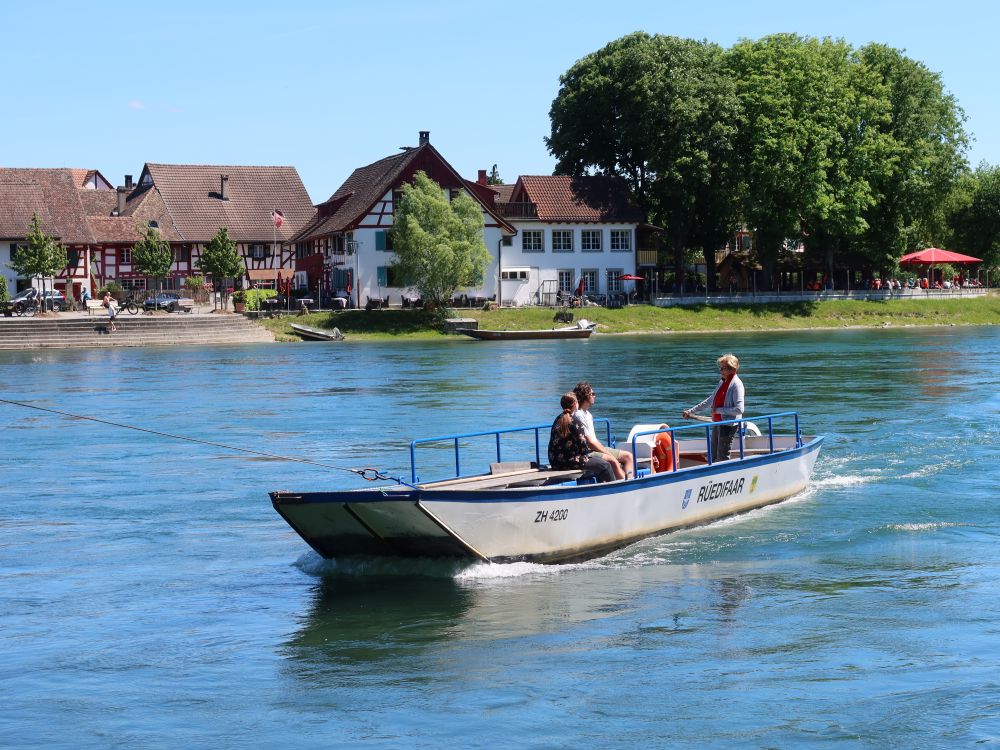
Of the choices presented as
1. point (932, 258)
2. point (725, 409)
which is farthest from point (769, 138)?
point (725, 409)

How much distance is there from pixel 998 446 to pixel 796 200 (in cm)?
6031

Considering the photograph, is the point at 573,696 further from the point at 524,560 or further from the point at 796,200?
the point at 796,200

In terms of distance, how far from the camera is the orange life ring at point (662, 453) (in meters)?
19.4

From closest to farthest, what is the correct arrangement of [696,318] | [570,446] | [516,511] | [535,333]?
1. [516,511]
2. [570,446]
3. [535,333]
4. [696,318]

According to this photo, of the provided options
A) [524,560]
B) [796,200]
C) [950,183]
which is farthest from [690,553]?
[950,183]

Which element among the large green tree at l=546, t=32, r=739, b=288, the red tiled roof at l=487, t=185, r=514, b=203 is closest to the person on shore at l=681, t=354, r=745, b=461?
the large green tree at l=546, t=32, r=739, b=288

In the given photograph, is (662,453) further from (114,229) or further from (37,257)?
(114,229)

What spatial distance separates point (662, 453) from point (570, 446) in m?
2.10

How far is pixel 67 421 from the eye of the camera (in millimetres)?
36188

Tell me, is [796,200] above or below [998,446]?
above

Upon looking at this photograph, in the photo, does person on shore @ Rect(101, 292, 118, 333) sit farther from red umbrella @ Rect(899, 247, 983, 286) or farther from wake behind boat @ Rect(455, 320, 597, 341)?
red umbrella @ Rect(899, 247, 983, 286)

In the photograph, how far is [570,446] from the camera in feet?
58.4

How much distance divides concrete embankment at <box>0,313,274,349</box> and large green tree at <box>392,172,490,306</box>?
10054 mm

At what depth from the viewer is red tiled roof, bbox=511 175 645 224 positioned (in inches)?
3679
